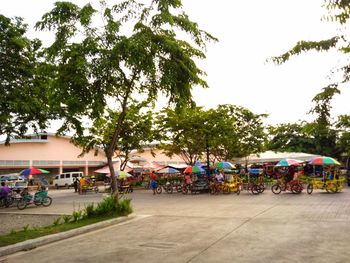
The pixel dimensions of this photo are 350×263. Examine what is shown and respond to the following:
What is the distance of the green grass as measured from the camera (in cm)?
978

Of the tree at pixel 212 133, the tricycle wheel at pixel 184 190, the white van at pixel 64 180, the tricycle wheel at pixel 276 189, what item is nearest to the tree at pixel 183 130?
the tree at pixel 212 133

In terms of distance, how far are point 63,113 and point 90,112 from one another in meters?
4.61

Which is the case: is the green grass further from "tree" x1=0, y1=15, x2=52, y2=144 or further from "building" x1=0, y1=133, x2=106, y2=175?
"building" x1=0, y1=133, x2=106, y2=175

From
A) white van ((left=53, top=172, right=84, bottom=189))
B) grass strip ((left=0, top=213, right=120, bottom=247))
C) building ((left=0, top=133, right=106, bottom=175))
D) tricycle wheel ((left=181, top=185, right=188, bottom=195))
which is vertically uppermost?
building ((left=0, top=133, right=106, bottom=175))

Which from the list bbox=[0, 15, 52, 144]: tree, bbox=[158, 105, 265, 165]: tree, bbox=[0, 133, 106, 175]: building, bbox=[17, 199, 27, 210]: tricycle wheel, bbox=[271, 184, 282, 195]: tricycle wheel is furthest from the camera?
bbox=[0, 133, 106, 175]: building

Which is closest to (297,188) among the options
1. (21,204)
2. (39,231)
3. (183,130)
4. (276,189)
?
(276,189)

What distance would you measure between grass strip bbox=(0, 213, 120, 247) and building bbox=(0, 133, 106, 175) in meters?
30.0

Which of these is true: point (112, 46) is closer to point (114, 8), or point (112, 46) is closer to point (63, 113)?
point (114, 8)

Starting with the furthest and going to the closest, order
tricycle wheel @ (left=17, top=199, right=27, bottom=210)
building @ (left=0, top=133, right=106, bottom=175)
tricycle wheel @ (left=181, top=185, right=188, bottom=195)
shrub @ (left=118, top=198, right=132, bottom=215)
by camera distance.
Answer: building @ (left=0, top=133, right=106, bottom=175)
tricycle wheel @ (left=181, top=185, right=188, bottom=195)
tricycle wheel @ (left=17, top=199, right=27, bottom=210)
shrub @ (left=118, top=198, right=132, bottom=215)

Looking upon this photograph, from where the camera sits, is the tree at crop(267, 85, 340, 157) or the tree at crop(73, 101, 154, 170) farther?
the tree at crop(267, 85, 340, 157)

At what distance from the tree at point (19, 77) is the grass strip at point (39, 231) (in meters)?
6.53

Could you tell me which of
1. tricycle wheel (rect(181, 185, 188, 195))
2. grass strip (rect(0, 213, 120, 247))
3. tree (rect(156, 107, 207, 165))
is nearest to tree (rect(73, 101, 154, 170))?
tree (rect(156, 107, 207, 165))

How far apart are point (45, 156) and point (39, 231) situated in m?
37.8

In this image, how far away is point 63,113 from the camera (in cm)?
1722
